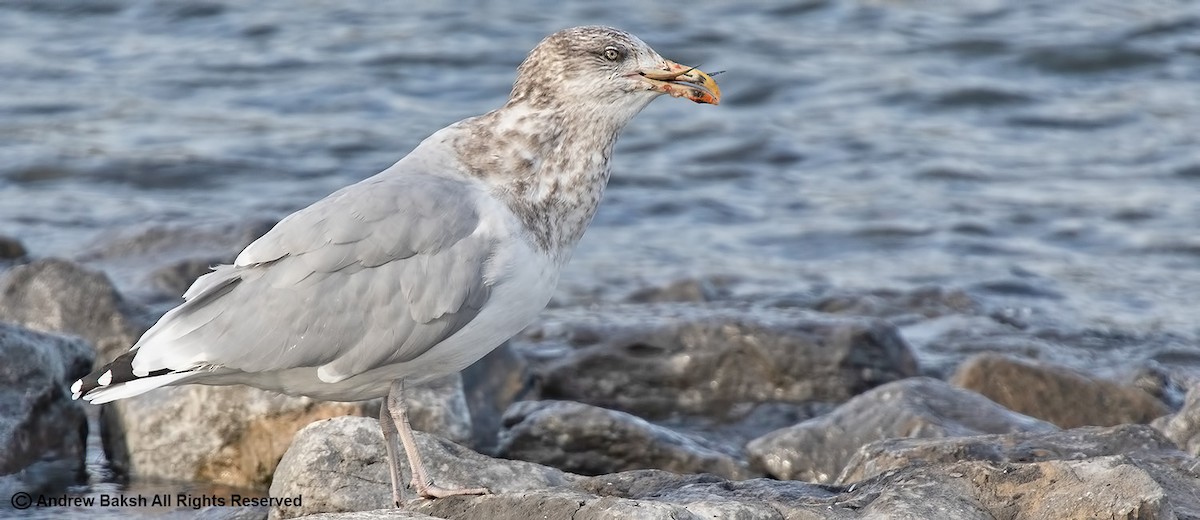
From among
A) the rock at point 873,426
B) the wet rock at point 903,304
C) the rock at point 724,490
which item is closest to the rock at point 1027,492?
the rock at point 724,490

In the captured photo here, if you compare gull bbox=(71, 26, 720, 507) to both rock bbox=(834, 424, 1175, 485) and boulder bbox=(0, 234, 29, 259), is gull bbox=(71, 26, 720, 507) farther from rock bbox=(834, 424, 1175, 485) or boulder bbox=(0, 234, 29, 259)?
boulder bbox=(0, 234, 29, 259)

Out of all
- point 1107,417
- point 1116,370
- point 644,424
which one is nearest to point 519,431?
point 644,424

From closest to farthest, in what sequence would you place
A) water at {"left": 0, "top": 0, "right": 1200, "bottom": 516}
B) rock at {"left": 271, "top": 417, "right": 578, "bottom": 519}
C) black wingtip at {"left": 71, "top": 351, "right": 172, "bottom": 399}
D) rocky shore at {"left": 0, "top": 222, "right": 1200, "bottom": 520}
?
rocky shore at {"left": 0, "top": 222, "right": 1200, "bottom": 520}
black wingtip at {"left": 71, "top": 351, "right": 172, "bottom": 399}
rock at {"left": 271, "top": 417, "right": 578, "bottom": 519}
water at {"left": 0, "top": 0, "right": 1200, "bottom": 516}

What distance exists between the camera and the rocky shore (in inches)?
191

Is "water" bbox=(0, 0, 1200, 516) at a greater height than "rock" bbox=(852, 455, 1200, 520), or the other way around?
"rock" bbox=(852, 455, 1200, 520)

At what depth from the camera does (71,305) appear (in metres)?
8.45

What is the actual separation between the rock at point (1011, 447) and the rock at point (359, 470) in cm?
109

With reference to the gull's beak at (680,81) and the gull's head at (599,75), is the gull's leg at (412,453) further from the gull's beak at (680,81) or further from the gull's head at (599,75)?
the gull's beak at (680,81)

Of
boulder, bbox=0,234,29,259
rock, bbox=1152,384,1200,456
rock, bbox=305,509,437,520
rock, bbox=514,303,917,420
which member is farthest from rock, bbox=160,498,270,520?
boulder, bbox=0,234,29,259

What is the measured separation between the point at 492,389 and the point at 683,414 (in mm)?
1072

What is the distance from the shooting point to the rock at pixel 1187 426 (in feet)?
22.2

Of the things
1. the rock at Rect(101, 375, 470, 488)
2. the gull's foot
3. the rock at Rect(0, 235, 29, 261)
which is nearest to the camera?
the gull's foot

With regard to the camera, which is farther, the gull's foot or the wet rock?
the wet rock

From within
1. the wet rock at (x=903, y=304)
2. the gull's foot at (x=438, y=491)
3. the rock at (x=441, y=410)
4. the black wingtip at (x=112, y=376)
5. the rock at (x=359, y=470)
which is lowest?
the wet rock at (x=903, y=304)
